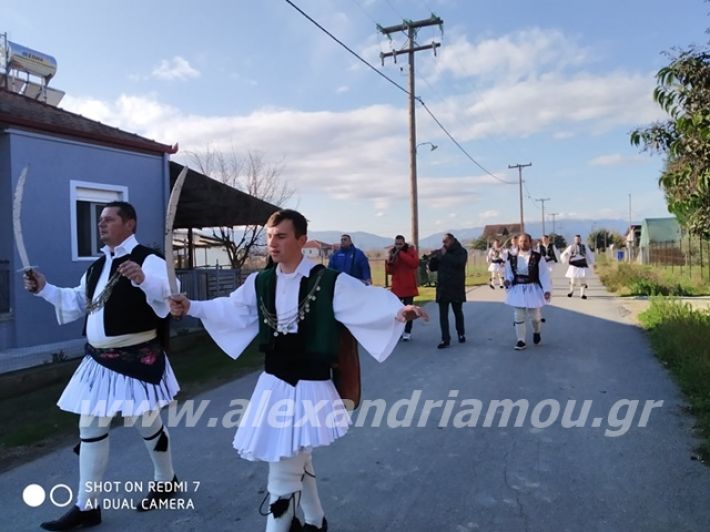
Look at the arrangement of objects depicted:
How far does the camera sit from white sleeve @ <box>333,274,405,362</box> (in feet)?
10.4

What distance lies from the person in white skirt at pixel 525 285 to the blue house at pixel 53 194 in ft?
24.6

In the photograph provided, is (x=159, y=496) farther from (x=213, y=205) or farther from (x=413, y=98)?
(x=413, y=98)

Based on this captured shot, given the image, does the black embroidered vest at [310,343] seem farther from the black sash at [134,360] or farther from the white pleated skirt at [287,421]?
the black sash at [134,360]

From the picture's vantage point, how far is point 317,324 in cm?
315

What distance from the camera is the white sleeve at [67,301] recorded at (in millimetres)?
3773

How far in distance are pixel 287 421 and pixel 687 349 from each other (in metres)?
6.61

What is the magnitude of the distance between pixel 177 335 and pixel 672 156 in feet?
27.5

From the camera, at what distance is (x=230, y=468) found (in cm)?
456

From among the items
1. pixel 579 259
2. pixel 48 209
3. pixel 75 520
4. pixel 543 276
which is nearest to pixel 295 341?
pixel 75 520

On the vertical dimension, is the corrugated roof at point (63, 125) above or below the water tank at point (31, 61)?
below

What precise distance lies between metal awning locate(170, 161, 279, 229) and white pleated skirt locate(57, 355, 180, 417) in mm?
9894

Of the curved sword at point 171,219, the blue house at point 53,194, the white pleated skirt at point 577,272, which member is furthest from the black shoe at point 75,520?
the white pleated skirt at point 577,272

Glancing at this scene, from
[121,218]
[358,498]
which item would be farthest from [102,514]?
[121,218]

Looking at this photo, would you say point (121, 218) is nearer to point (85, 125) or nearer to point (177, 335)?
point (177, 335)
